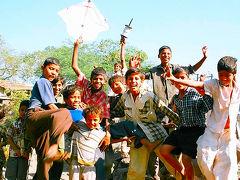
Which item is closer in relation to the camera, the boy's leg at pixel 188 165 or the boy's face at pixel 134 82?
the boy's leg at pixel 188 165

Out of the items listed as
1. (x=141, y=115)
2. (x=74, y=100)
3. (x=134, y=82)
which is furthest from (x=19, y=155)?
(x=134, y=82)

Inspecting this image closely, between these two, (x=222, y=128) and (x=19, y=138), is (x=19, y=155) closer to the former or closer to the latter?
(x=19, y=138)

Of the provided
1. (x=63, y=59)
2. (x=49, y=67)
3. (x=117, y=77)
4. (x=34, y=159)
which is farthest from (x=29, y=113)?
(x=63, y=59)

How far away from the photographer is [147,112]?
426cm

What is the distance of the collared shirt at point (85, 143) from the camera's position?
3895 millimetres

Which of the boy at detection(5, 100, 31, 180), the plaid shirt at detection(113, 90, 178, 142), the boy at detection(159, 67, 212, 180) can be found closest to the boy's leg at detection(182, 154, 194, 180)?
the boy at detection(159, 67, 212, 180)

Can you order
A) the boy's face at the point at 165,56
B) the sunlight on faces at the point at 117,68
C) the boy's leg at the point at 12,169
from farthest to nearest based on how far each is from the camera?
the sunlight on faces at the point at 117,68 < the boy's face at the point at 165,56 < the boy's leg at the point at 12,169

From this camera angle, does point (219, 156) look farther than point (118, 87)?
No

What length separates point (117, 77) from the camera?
4.84m

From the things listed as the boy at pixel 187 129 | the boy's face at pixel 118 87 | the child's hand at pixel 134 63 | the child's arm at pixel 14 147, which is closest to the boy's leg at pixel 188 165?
the boy at pixel 187 129

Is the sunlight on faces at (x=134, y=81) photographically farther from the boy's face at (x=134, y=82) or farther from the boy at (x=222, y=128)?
the boy at (x=222, y=128)

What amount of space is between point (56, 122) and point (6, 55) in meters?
17.0

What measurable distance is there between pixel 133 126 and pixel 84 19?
2376mm

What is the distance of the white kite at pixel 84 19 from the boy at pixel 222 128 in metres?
2.40
